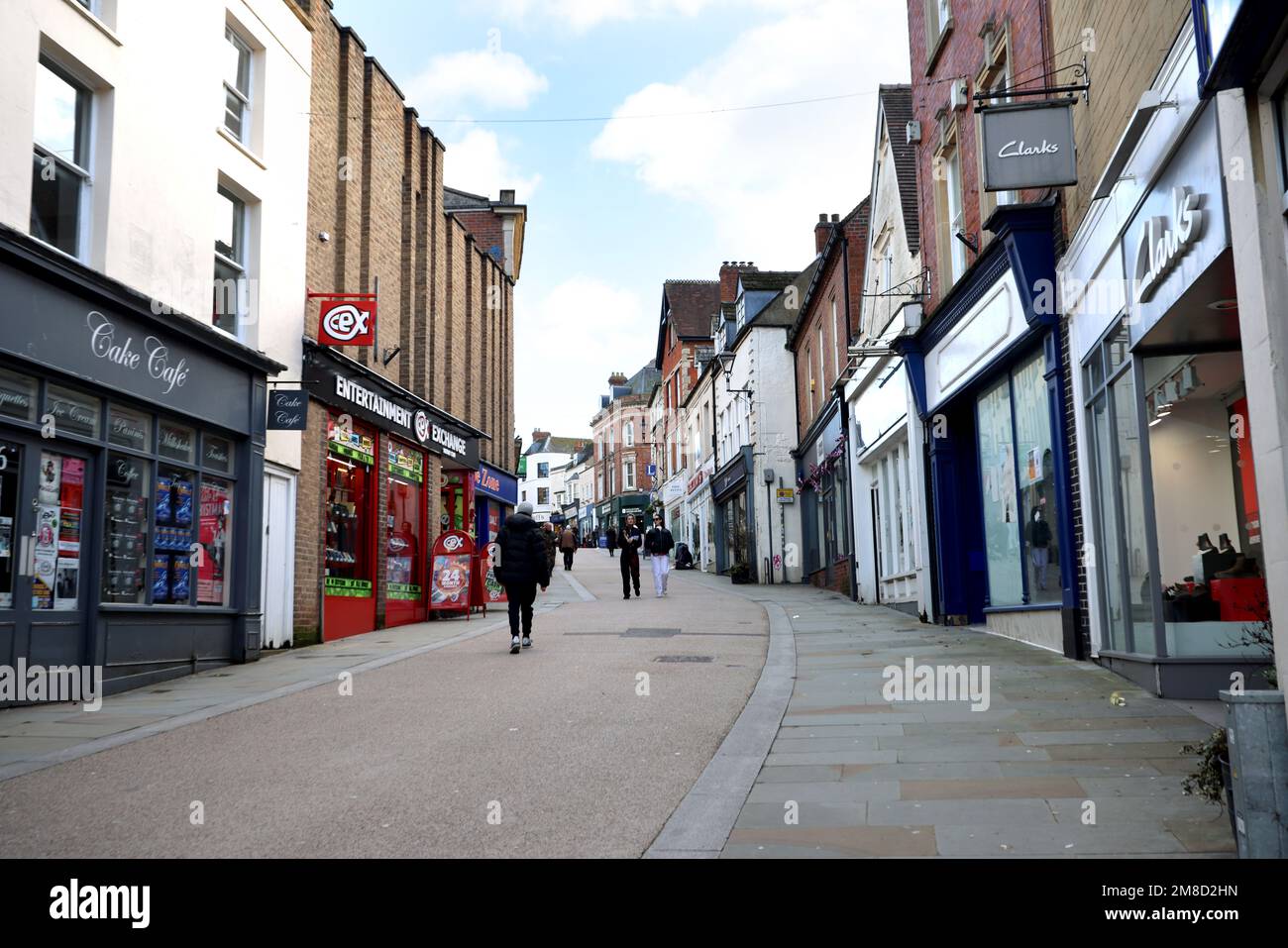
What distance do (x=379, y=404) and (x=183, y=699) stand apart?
25.9 feet

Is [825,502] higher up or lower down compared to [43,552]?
higher up

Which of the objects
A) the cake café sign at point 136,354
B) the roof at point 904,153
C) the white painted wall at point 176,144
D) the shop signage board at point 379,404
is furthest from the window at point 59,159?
the roof at point 904,153

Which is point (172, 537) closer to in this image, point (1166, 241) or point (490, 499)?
point (1166, 241)

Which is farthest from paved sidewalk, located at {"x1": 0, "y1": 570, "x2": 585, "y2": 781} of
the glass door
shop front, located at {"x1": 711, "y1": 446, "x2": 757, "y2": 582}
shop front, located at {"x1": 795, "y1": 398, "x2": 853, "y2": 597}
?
shop front, located at {"x1": 711, "y1": 446, "x2": 757, "y2": 582}

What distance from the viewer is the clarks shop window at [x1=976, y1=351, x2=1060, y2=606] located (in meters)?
11.5

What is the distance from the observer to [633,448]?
73688 millimetres

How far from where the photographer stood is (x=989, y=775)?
6152 mm

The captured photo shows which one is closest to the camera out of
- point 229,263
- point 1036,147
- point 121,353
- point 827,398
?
point 1036,147

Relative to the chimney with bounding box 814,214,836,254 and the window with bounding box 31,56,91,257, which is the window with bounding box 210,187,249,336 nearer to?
the window with bounding box 31,56,91,257

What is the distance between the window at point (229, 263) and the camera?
13203 mm

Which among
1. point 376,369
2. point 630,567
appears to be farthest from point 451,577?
point 630,567

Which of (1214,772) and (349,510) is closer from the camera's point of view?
(1214,772)

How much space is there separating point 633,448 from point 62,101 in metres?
63.5

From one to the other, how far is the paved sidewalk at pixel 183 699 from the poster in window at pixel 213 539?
867 millimetres
